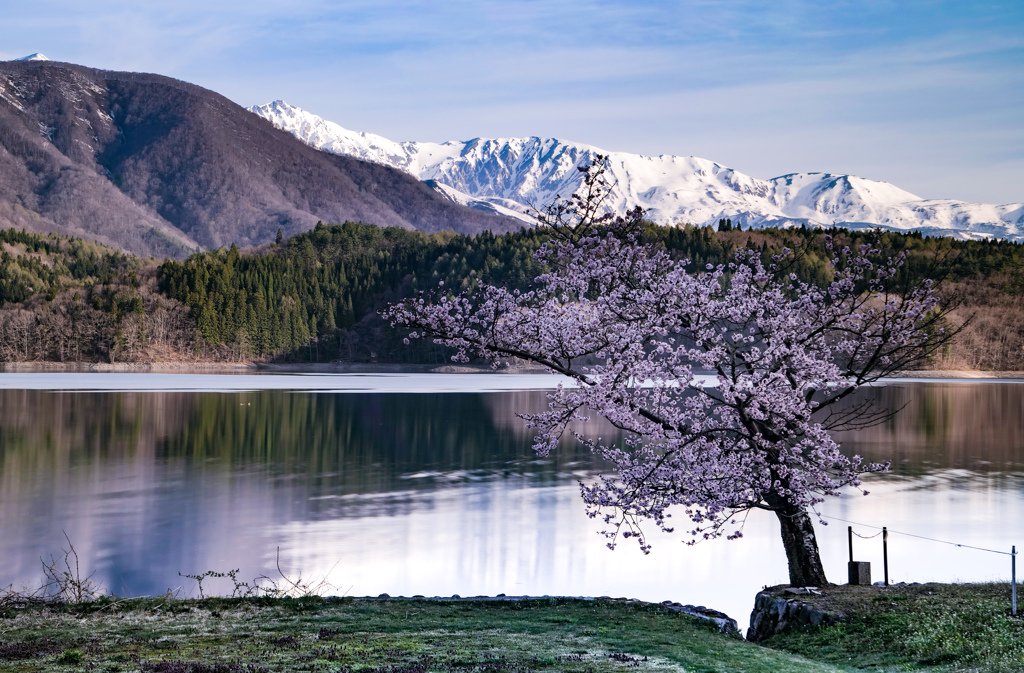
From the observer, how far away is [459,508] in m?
31.3

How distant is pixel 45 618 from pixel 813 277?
7060 inches

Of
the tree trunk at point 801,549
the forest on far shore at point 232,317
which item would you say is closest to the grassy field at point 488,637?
the tree trunk at point 801,549

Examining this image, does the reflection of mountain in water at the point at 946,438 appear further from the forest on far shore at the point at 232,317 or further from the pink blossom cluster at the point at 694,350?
the forest on far shore at the point at 232,317

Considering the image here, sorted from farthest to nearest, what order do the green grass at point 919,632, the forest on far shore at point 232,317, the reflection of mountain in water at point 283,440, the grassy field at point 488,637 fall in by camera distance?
the forest on far shore at point 232,317, the reflection of mountain in water at point 283,440, the green grass at point 919,632, the grassy field at point 488,637

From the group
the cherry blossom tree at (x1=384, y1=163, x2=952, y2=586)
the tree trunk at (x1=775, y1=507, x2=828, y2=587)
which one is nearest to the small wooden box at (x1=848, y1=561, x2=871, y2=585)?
the tree trunk at (x1=775, y1=507, x2=828, y2=587)

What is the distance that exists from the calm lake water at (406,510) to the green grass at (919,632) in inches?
195

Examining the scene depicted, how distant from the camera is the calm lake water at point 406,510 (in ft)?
73.2

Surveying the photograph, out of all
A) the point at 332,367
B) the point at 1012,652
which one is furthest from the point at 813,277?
the point at 1012,652

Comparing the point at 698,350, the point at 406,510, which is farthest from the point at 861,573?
the point at 406,510

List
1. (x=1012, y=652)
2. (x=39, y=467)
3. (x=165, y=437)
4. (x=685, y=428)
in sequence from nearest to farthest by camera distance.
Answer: (x=1012, y=652) → (x=685, y=428) → (x=39, y=467) → (x=165, y=437)

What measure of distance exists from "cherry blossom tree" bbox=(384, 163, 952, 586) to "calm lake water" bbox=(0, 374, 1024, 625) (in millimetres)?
3290

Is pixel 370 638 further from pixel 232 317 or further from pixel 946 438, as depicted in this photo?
pixel 232 317

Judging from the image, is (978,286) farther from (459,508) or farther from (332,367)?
(459,508)

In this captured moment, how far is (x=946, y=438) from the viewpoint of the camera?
54.3 meters
